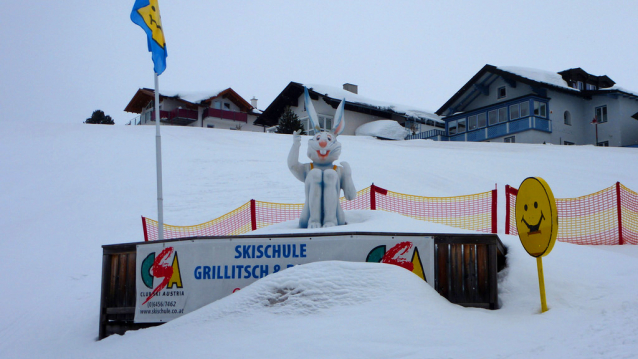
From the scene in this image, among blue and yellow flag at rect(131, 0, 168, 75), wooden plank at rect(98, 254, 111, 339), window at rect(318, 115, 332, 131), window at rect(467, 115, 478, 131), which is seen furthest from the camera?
window at rect(318, 115, 332, 131)

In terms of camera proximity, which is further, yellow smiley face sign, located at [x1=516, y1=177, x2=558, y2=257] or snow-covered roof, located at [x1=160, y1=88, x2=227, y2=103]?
snow-covered roof, located at [x1=160, y1=88, x2=227, y2=103]

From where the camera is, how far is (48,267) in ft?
38.5

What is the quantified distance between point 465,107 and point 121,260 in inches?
1564

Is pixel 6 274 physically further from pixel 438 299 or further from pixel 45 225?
pixel 438 299

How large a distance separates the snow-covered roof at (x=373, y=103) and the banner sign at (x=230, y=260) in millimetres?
35706

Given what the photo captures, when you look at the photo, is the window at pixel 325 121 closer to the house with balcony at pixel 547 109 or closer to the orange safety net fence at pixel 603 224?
the house with balcony at pixel 547 109

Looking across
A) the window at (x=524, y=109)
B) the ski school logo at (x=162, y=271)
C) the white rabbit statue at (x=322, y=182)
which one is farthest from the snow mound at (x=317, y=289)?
the window at (x=524, y=109)

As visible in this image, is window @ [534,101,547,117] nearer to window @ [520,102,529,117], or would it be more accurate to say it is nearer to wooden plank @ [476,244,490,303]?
window @ [520,102,529,117]

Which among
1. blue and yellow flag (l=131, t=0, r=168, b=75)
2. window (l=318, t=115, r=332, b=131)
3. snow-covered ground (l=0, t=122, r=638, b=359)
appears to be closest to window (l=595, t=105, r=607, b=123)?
snow-covered ground (l=0, t=122, r=638, b=359)

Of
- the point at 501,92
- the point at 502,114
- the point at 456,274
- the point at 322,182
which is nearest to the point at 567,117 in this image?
the point at 502,114

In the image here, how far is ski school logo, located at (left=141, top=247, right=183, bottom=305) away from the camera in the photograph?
7.66m

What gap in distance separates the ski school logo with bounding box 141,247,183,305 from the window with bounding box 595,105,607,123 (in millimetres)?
38278

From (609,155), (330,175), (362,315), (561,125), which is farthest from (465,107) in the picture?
(362,315)

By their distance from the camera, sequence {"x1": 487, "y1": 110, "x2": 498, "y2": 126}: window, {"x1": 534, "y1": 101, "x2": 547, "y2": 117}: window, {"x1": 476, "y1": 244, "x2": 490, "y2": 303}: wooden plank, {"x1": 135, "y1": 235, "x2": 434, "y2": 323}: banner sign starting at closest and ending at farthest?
1. {"x1": 476, "y1": 244, "x2": 490, "y2": 303}: wooden plank
2. {"x1": 135, "y1": 235, "x2": 434, "y2": 323}: banner sign
3. {"x1": 534, "y1": 101, "x2": 547, "y2": 117}: window
4. {"x1": 487, "y1": 110, "x2": 498, "y2": 126}: window
